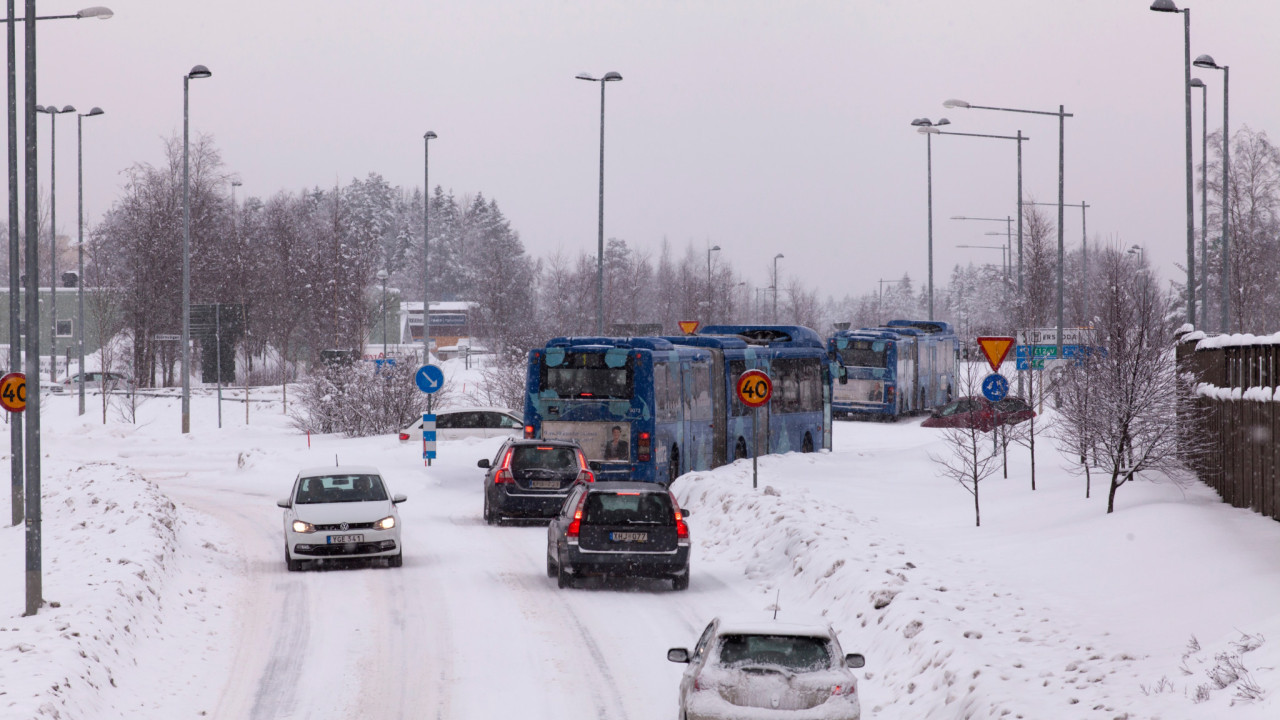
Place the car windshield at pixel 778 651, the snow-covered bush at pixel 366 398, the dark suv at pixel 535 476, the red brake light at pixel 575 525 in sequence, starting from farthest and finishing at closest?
the snow-covered bush at pixel 366 398 < the dark suv at pixel 535 476 < the red brake light at pixel 575 525 < the car windshield at pixel 778 651

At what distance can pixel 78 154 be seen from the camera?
172ft

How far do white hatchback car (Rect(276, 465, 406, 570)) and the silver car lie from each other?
10.5m

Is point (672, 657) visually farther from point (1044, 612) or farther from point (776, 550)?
point (776, 550)

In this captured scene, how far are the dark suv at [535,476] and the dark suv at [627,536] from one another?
666 centimetres

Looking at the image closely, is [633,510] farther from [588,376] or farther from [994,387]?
[588,376]

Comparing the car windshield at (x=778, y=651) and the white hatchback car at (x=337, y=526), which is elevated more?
the car windshield at (x=778, y=651)

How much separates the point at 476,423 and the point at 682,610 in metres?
22.6

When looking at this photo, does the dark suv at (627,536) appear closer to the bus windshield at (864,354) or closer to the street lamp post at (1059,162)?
the street lamp post at (1059,162)

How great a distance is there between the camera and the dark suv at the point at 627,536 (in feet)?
55.9

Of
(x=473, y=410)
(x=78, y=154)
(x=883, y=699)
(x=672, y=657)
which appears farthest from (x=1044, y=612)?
(x=78, y=154)

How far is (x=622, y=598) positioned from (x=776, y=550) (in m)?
2.85

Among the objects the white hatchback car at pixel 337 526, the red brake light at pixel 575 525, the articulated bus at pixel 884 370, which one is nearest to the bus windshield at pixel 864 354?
the articulated bus at pixel 884 370

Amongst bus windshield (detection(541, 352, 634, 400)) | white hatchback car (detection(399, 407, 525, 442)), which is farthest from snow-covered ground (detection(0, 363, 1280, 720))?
white hatchback car (detection(399, 407, 525, 442))

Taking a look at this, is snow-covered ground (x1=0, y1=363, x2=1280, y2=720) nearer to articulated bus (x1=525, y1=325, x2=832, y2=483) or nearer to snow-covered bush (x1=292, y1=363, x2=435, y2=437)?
articulated bus (x1=525, y1=325, x2=832, y2=483)
